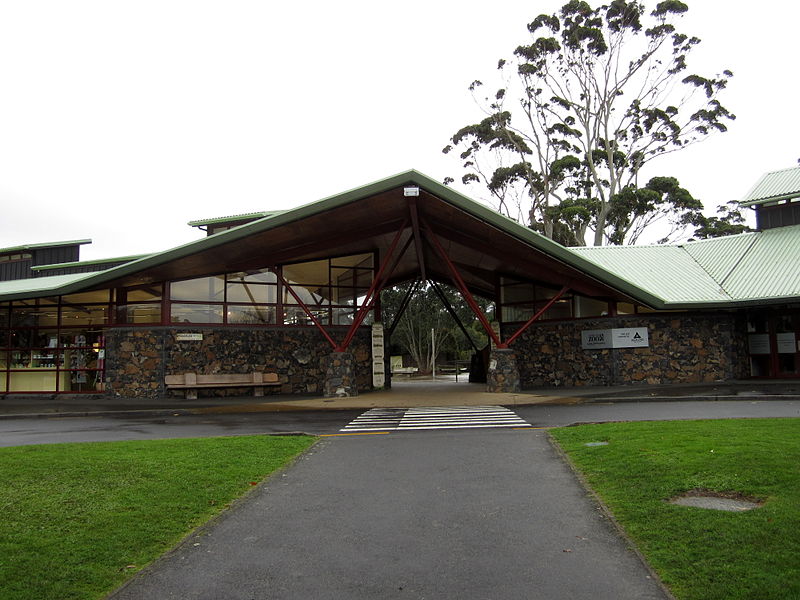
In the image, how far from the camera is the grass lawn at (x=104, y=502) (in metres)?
4.66

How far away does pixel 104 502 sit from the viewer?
6.48 metres

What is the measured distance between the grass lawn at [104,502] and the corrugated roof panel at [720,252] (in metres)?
18.8

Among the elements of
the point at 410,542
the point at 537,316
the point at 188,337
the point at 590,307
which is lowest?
the point at 410,542

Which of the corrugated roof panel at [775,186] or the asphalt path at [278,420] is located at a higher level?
the corrugated roof panel at [775,186]

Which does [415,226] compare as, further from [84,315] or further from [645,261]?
[84,315]

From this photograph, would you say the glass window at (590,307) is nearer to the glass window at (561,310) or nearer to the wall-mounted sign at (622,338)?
the glass window at (561,310)

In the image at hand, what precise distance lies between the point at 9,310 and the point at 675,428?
21.6 meters

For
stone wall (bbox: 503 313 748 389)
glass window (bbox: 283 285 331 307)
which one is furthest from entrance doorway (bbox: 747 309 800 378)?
glass window (bbox: 283 285 331 307)

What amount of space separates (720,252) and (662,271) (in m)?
3.00

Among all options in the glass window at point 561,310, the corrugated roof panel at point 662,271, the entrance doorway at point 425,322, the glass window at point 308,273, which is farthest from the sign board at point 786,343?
the entrance doorway at point 425,322

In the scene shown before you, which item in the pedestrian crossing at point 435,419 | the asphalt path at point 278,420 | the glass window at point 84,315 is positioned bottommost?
the pedestrian crossing at point 435,419

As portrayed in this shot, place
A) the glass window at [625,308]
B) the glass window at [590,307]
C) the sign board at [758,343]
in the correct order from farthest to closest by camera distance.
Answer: the glass window at [590,307] < the sign board at [758,343] < the glass window at [625,308]

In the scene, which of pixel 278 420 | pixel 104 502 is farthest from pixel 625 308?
pixel 104 502

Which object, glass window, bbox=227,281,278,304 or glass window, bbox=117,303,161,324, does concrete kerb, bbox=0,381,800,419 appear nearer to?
glass window, bbox=117,303,161,324
